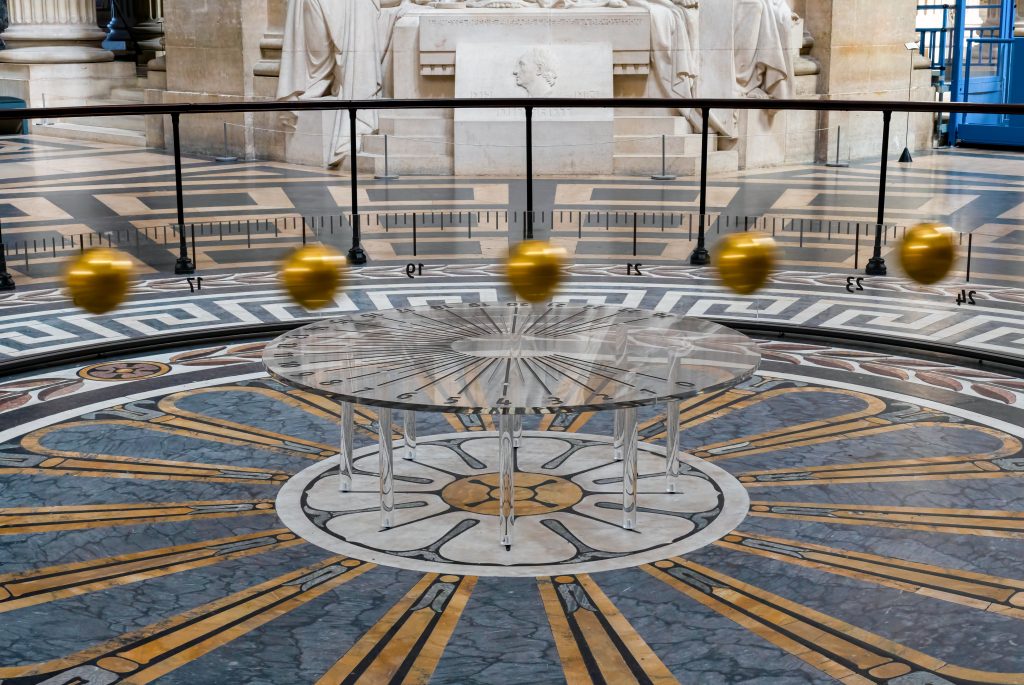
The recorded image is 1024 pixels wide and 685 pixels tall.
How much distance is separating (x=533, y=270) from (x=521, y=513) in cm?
78

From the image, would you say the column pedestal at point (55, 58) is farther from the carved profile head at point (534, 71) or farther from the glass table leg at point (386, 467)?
the glass table leg at point (386, 467)

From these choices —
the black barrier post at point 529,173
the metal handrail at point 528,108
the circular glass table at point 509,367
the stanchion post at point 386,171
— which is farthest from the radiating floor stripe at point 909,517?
the stanchion post at point 386,171

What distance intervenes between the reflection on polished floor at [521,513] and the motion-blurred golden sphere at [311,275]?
0.38m

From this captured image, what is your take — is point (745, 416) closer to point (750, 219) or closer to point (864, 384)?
point (864, 384)

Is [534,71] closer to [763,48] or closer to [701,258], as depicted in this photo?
[763,48]

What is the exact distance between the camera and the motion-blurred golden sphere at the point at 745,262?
4.39 meters

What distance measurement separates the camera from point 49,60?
17.4m

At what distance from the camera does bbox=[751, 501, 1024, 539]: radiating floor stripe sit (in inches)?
163

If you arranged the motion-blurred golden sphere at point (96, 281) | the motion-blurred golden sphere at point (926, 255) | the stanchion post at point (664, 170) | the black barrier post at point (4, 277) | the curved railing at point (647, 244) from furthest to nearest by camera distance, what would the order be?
the stanchion post at point (664, 170), the black barrier post at point (4, 277), the curved railing at point (647, 244), the motion-blurred golden sphere at point (926, 255), the motion-blurred golden sphere at point (96, 281)

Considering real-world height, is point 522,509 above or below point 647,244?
below

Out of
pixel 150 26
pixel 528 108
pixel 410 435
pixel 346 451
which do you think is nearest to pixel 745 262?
pixel 410 435

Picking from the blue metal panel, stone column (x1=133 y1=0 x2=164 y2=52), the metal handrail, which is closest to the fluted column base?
stone column (x1=133 y1=0 x2=164 y2=52)

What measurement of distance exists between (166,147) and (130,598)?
264 inches

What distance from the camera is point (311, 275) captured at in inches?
173
